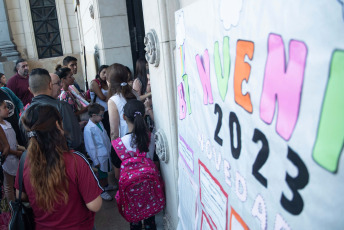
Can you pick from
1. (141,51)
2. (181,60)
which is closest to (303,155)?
(181,60)

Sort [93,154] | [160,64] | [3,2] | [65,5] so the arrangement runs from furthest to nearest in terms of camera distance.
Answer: [65,5] → [3,2] → [93,154] → [160,64]

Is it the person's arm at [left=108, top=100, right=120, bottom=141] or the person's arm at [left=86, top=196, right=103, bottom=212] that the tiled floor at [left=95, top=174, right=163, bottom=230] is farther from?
the person's arm at [left=86, top=196, right=103, bottom=212]

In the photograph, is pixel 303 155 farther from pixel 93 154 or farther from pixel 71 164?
pixel 93 154

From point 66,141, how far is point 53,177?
0.39 meters

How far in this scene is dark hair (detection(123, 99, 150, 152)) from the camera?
2.84 m

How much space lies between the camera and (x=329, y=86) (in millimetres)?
688

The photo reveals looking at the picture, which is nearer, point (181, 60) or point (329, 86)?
point (329, 86)

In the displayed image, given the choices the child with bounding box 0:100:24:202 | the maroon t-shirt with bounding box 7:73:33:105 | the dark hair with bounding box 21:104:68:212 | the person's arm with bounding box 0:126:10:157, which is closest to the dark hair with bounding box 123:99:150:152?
the dark hair with bounding box 21:104:68:212

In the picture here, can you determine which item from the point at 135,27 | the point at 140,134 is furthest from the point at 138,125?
the point at 135,27

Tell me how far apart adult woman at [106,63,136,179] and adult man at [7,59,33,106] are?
8.71 feet

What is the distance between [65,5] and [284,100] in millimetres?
15423

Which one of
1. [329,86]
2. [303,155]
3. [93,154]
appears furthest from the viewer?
[93,154]

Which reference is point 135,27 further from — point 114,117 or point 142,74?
point 114,117

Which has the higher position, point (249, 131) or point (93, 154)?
point (249, 131)
